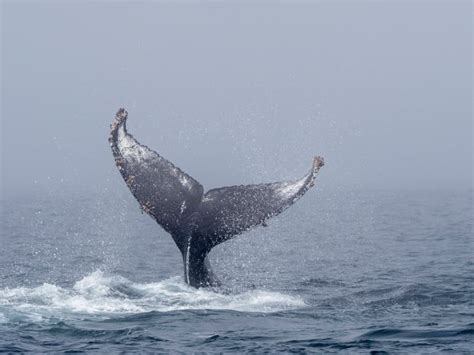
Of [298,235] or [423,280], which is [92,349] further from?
[298,235]

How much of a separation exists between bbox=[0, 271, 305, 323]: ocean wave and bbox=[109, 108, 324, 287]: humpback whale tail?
117cm

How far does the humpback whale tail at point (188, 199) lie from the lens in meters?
12.4

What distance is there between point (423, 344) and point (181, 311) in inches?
144

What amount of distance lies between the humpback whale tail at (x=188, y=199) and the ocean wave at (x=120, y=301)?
46.2 inches

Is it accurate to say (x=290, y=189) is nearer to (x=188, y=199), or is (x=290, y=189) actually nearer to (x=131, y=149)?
(x=188, y=199)

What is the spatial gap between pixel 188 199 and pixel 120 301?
8.35 feet

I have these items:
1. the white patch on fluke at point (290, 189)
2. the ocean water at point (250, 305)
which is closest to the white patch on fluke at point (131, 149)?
the white patch on fluke at point (290, 189)

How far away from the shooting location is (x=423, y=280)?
59.7 feet

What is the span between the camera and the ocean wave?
13172 millimetres

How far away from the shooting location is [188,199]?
12.6 m

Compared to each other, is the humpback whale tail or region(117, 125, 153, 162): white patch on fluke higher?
region(117, 125, 153, 162): white patch on fluke

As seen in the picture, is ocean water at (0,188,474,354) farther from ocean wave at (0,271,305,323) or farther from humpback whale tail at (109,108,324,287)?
humpback whale tail at (109,108,324,287)

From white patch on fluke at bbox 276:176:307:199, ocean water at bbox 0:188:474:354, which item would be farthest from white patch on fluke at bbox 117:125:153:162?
ocean water at bbox 0:188:474:354

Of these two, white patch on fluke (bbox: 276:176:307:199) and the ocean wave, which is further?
the ocean wave
